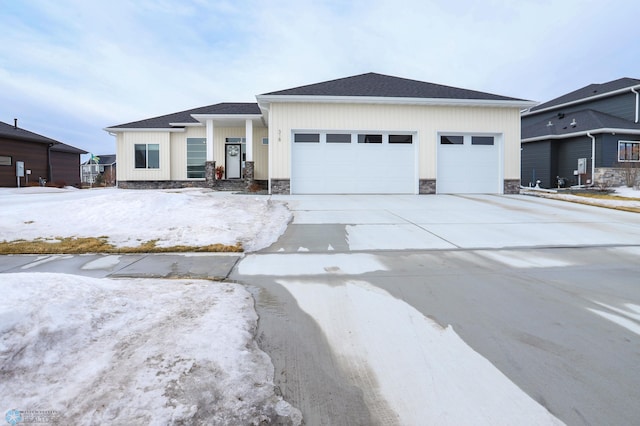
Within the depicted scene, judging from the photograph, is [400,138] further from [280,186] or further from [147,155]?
[147,155]

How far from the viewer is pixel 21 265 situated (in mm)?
5262

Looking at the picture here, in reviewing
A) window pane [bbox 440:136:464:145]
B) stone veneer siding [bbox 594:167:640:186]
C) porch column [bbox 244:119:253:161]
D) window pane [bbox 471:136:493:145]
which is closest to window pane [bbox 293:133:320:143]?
porch column [bbox 244:119:253:161]

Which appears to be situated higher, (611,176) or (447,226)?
(611,176)

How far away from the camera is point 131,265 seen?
5273mm

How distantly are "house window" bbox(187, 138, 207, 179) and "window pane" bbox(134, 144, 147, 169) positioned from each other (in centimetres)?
237

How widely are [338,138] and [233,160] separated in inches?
→ 286

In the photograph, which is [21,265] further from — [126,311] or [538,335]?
[538,335]

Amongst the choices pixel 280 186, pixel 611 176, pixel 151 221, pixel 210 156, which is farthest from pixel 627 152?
pixel 151 221

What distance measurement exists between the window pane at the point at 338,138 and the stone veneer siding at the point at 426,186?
3.56 meters

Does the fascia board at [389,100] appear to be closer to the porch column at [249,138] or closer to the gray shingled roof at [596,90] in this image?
the porch column at [249,138]

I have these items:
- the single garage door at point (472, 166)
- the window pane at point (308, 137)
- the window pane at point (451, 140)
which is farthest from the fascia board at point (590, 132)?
the window pane at point (308, 137)

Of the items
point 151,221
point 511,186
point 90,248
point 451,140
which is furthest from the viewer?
point 511,186

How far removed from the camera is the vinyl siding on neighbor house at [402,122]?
14.6 meters

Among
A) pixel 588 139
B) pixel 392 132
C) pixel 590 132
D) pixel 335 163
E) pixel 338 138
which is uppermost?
pixel 590 132
